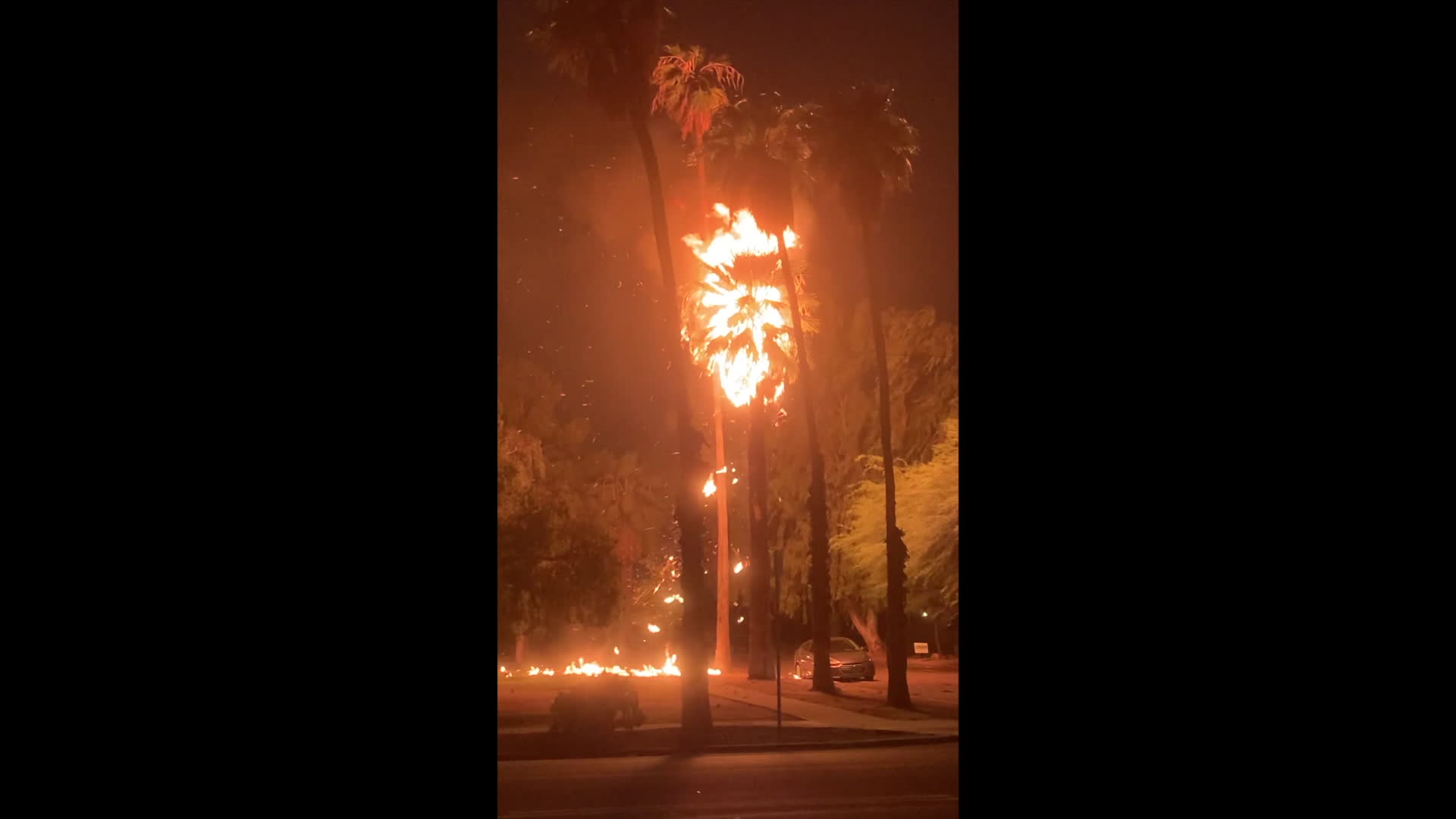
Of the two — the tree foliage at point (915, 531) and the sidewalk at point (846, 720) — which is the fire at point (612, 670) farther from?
the tree foliage at point (915, 531)

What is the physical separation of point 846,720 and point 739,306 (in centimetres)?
832

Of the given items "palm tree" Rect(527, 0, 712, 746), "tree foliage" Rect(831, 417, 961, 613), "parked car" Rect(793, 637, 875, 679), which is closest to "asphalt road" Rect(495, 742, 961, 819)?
"palm tree" Rect(527, 0, 712, 746)

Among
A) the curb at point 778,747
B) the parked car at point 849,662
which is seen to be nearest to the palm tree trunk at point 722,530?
the parked car at point 849,662

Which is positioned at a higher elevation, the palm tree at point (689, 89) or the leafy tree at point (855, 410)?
the palm tree at point (689, 89)

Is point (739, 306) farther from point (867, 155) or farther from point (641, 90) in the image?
point (641, 90)


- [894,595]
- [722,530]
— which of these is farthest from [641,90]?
[722,530]

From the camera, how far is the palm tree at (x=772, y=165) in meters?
24.4

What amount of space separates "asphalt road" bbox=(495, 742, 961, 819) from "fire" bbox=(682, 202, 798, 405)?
1024cm

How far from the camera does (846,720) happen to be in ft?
68.5

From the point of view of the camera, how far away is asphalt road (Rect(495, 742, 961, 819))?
36.7 feet

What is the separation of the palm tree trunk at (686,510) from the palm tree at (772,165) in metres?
5.04

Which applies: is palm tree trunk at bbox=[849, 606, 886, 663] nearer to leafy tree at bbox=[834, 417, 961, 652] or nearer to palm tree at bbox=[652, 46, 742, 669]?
leafy tree at bbox=[834, 417, 961, 652]

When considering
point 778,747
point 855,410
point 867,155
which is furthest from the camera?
point 855,410
